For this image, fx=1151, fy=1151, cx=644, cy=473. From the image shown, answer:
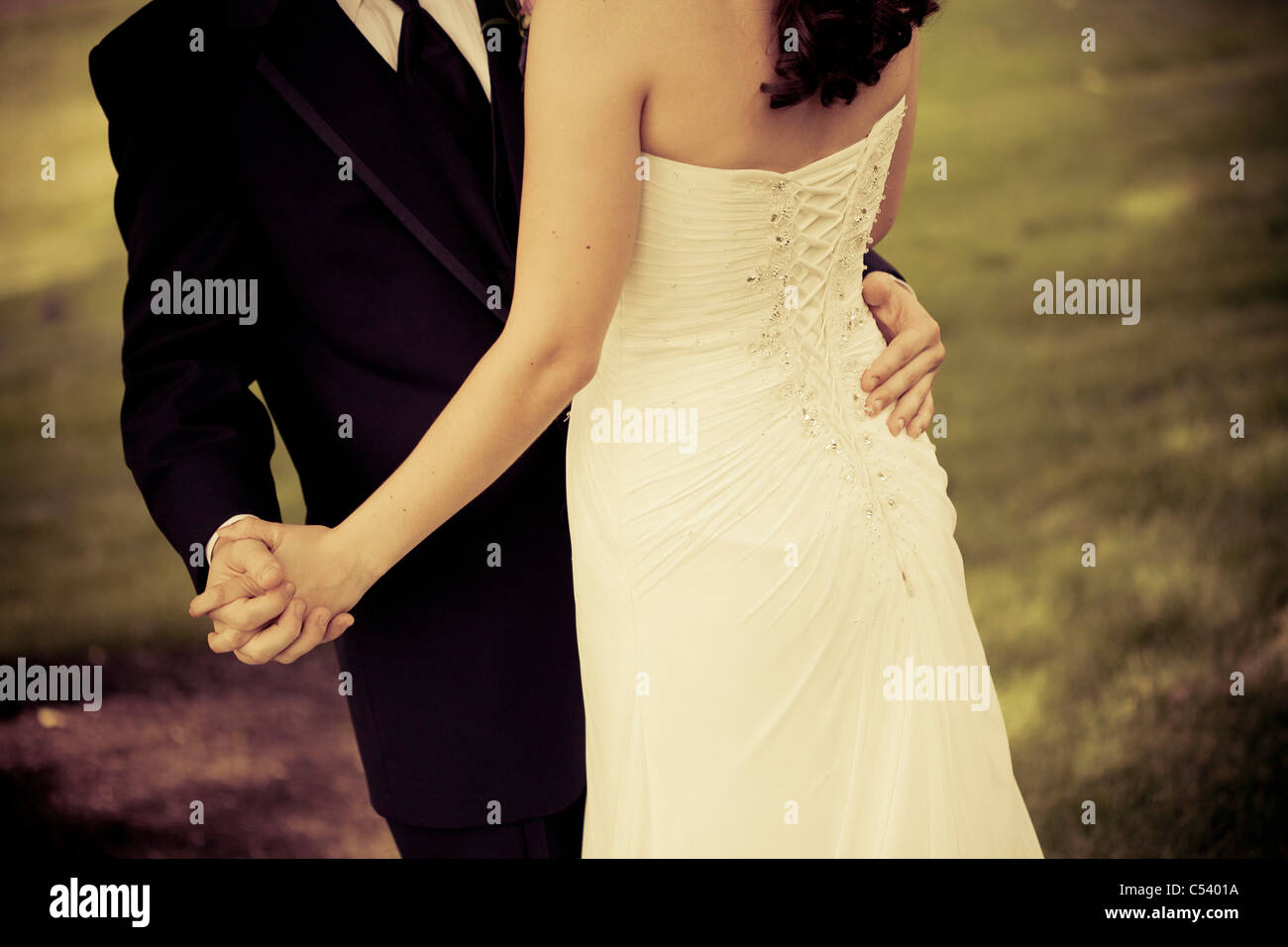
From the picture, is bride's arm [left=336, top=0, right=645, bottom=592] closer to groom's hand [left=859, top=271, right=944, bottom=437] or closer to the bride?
the bride

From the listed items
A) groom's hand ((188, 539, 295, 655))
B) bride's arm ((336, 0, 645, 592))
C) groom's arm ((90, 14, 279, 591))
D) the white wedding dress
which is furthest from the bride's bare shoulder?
groom's hand ((188, 539, 295, 655))

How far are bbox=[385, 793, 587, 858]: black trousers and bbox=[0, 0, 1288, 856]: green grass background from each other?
5.56ft

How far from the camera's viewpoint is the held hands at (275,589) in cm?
109

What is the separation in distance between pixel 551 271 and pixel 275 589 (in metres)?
0.40

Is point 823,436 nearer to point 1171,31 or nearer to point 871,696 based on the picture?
point 871,696

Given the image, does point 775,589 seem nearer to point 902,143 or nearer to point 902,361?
point 902,361

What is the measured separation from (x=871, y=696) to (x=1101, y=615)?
2428mm

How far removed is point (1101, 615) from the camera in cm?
333

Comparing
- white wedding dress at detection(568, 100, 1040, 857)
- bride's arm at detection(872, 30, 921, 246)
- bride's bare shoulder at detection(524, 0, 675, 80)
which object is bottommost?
white wedding dress at detection(568, 100, 1040, 857)

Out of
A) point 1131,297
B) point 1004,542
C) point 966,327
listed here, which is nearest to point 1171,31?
point 1131,297

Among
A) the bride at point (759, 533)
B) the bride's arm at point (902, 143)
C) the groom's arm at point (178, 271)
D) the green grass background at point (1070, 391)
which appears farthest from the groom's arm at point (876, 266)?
the green grass background at point (1070, 391)

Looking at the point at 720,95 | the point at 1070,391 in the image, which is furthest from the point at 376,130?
the point at 1070,391

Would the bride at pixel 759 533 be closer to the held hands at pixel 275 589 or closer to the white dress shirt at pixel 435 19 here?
the held hands at pixel 275 589

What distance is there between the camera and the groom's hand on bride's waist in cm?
Answer: 108
